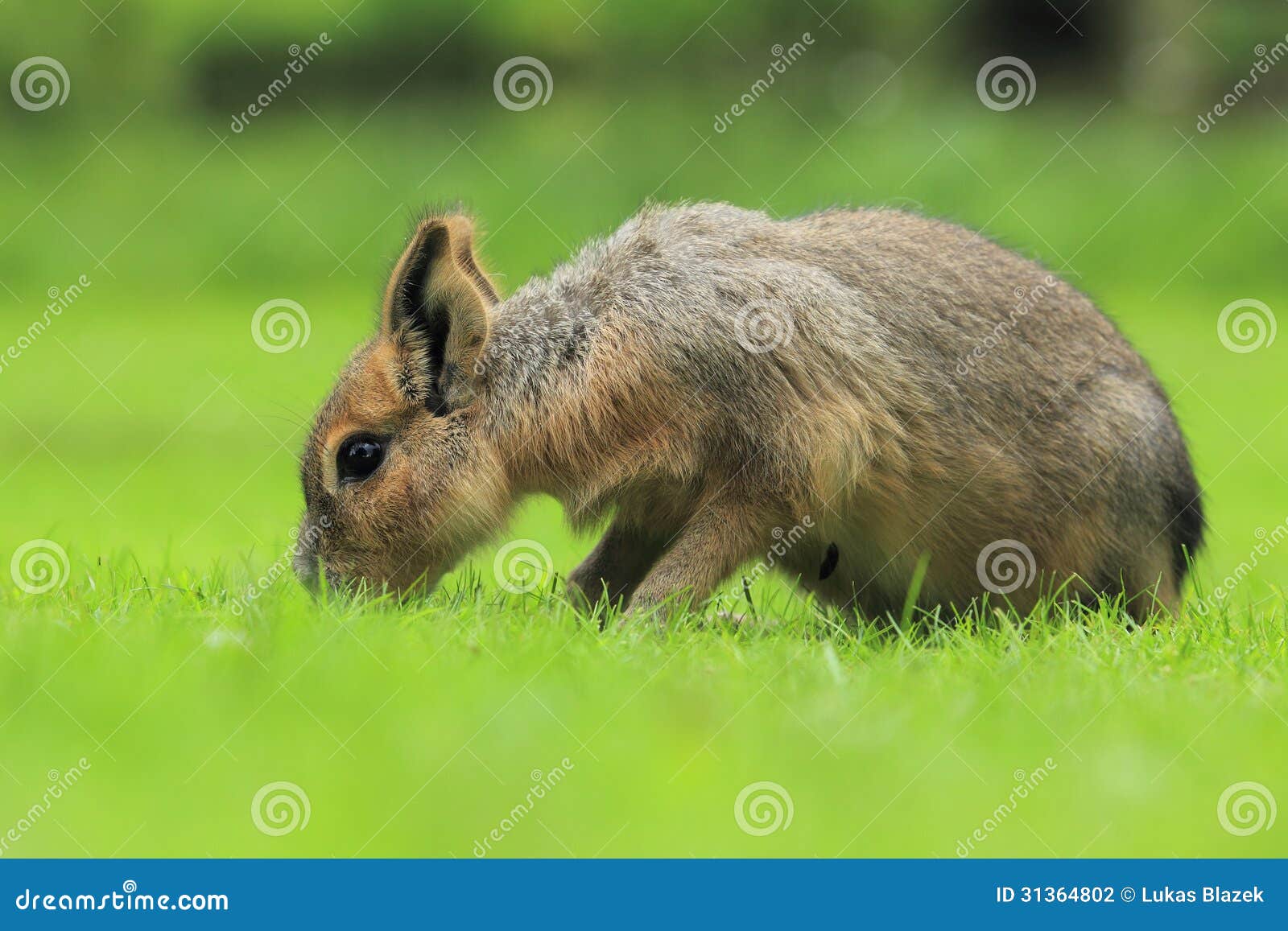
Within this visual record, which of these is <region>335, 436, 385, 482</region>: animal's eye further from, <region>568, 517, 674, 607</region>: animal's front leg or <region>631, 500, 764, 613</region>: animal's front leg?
<region>631, 500, 764, 613</region>: animal's front leg

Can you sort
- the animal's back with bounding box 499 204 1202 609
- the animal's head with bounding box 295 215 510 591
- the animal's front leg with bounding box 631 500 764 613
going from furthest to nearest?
the animal's head with bounding box 295 215 510 591
the animal's back with bounding box 499 204 1202 609
the animal's front leg with bounding box 631 500 764 613

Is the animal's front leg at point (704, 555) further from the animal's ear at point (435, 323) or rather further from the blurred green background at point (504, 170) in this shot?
the blurred green background at point (504, 170)

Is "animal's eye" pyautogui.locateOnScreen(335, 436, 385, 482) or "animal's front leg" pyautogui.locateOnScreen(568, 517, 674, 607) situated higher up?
"animal's front leg" pyautogui.locateOnScreen(568, 517, 674, 607)

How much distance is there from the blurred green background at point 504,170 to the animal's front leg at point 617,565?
5.12 m

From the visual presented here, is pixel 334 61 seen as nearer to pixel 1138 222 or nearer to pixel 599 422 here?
pixel 1138 222

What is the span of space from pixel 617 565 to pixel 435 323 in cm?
124

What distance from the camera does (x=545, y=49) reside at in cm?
2528

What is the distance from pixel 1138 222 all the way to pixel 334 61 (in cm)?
1230

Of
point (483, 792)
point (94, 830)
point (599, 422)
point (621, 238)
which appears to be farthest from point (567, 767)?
point (621, 238)

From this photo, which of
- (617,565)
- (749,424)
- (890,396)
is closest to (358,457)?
(617,565)

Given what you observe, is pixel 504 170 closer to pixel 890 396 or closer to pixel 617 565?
pixel 617 565

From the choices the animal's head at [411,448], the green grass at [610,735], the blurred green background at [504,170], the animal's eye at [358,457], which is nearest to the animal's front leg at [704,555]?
the green grass at [610,735]

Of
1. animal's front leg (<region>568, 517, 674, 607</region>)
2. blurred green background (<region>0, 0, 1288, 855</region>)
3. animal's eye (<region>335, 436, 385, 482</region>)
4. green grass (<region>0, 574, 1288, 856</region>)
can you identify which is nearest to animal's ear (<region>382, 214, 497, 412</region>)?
animal's eye (<region>335, 436, 385, 482</region>)

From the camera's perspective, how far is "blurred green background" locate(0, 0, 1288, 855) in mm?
15688
